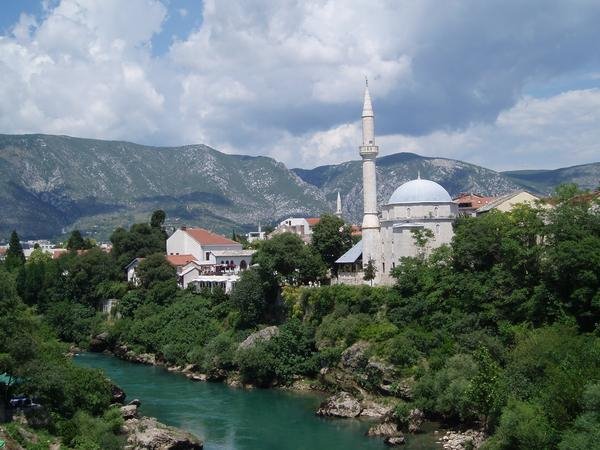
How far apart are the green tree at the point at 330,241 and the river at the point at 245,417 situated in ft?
52.1

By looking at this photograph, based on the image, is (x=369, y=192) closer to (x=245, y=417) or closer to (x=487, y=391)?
(x=245, y=417)

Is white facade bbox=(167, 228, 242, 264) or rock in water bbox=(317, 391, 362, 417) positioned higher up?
white facade bbox=(167, 228, 242, 264)

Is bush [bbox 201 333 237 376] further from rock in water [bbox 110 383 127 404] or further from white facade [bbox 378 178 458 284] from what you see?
white facade [bbox 378 178 458 284]

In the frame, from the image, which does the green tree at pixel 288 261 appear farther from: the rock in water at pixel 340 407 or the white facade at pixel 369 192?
the rock in water at pixel 340 407

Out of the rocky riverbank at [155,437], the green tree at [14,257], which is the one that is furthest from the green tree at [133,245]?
the rocky riverbank at [155,437]

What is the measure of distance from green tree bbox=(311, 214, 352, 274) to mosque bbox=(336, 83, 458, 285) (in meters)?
4.30

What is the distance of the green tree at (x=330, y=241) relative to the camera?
62.8m

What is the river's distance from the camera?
119ft

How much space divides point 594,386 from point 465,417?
10473 millimetres

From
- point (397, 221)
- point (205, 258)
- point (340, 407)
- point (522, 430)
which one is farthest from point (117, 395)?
point (205, 258)

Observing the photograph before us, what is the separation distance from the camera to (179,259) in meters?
75.4

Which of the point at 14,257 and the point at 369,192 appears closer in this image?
the point at 369,192

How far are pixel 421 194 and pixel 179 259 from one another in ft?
98.2

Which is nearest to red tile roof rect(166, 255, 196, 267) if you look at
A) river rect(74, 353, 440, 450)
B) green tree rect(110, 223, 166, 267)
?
green tree rect(110, 223, 166, 267)
